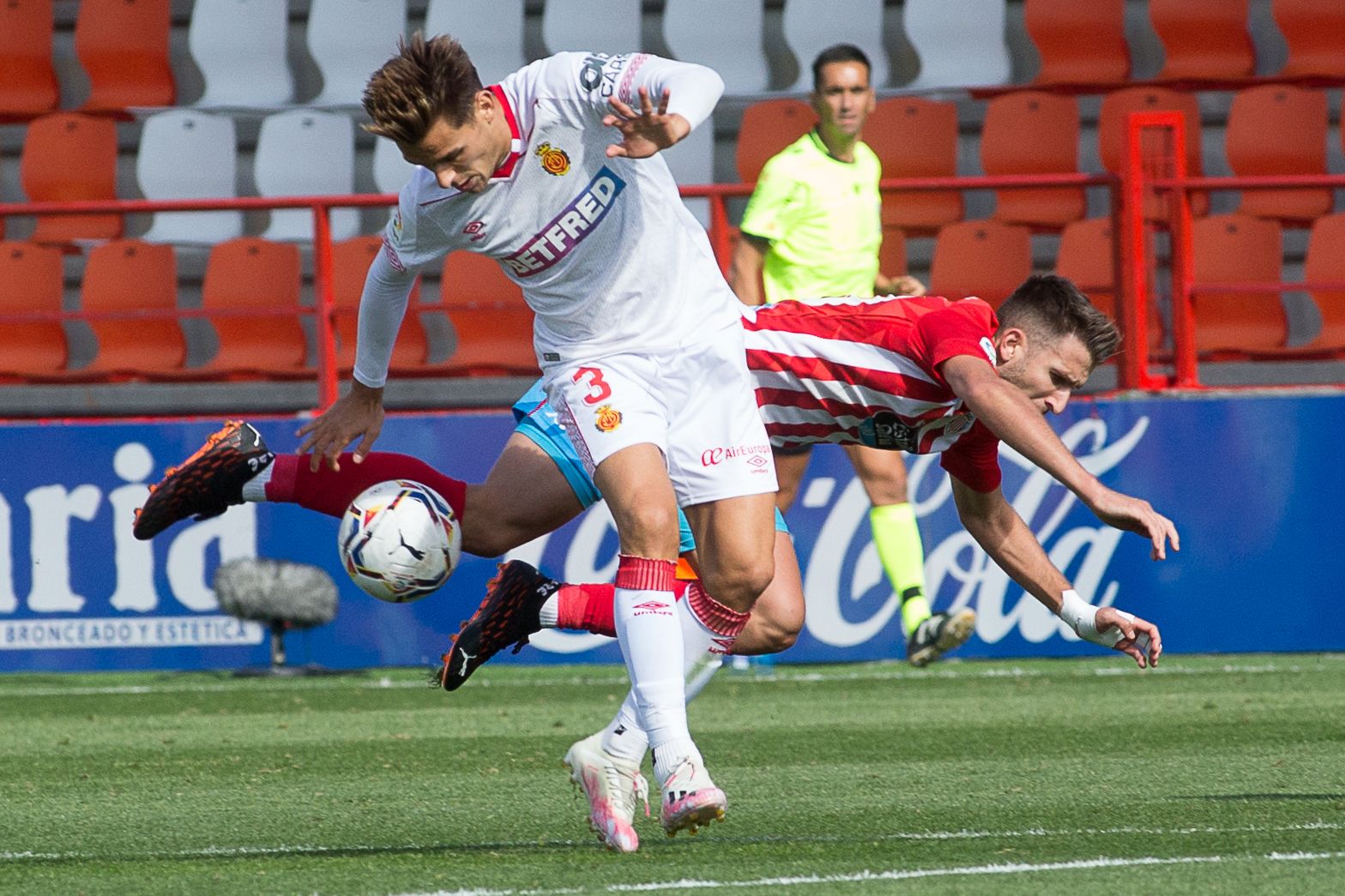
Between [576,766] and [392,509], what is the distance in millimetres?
A: 1106

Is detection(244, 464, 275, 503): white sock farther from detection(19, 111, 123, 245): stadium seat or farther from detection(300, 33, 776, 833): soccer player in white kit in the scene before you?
detection(19, 111, 123, 245): stadium seat

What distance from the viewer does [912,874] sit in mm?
3742

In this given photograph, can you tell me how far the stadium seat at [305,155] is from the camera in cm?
1329

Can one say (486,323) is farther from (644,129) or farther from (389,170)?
(644,129)

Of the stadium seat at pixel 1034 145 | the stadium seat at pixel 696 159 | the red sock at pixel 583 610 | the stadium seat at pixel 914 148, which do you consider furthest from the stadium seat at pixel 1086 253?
the red sock at pixel 583 610

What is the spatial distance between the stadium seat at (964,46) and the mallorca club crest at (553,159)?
354 inches

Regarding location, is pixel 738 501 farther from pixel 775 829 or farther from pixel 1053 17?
pixel 1053 17

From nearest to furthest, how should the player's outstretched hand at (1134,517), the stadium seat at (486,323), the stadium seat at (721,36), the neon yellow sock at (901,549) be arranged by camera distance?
the player's outstretched hand at (1134,517) < the neon yellow sock at (901,549) < the stadium seat at (486,323) < the stadium seat at (721,36)

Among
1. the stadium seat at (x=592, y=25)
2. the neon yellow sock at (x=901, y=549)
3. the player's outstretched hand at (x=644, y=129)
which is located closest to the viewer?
the player's outstretched hand at (x=644, y=129)

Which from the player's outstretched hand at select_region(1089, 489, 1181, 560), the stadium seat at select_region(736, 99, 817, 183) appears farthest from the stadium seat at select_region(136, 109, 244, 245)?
the player's outstretched hand at select_region(1089, 489, 1181, 560)

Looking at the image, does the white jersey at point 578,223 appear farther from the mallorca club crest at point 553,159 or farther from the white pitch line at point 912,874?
the white pitch line at point 912,874

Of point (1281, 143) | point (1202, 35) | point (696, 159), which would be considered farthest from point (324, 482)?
point (1202, 35)

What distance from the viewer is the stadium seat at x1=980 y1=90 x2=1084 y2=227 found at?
11961 millimetres

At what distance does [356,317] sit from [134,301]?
2.12m
